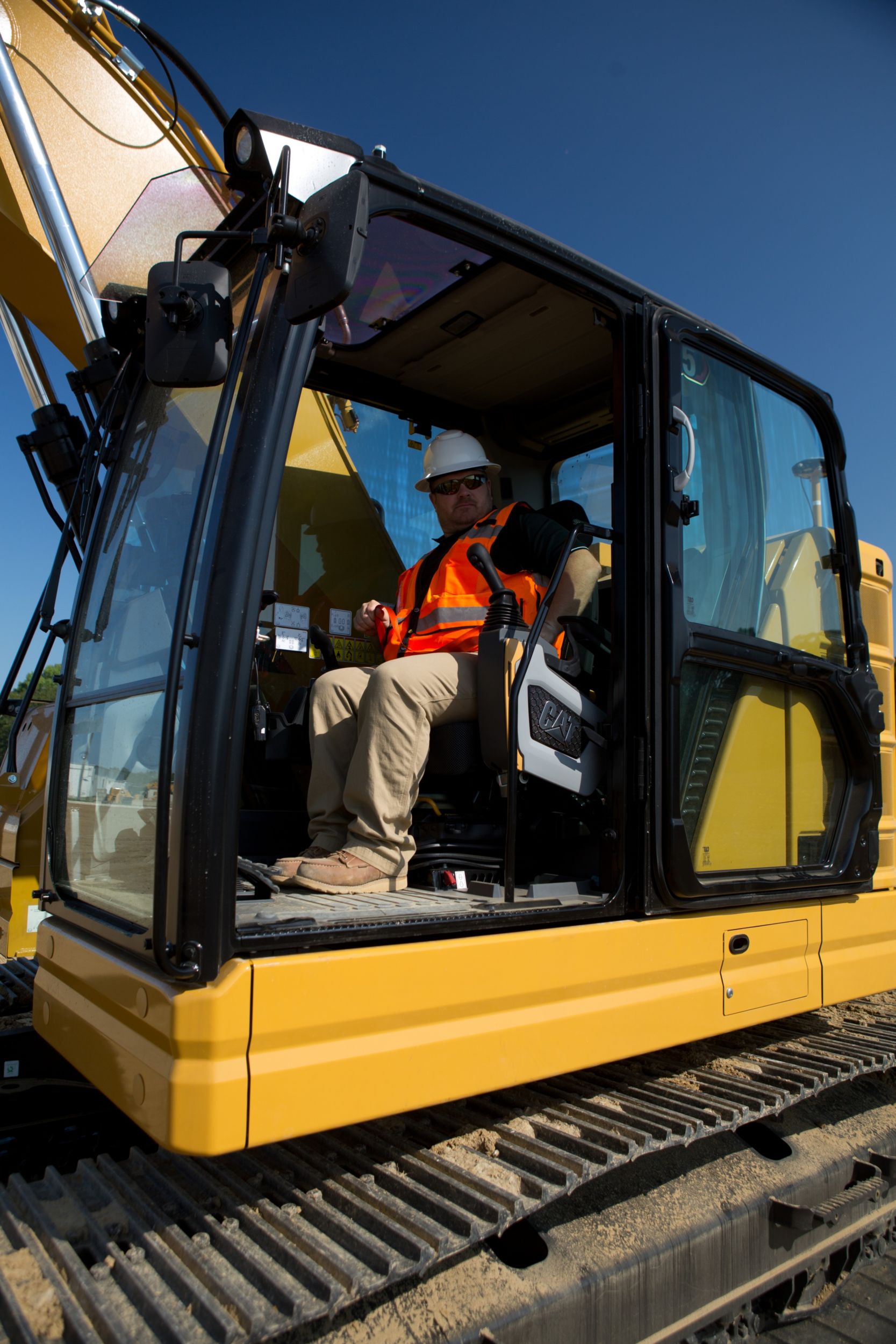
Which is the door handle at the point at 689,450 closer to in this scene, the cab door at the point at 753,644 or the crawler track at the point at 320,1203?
the cab door at the point at 753,644

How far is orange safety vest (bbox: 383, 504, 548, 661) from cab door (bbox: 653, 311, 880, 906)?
2.17 ft

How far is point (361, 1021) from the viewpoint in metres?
1.82

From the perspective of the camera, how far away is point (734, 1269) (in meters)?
2.27

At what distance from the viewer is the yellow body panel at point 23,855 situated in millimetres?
3717

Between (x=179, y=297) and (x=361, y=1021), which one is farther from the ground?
(x=179, y=297)

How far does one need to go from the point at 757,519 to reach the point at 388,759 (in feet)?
4.55

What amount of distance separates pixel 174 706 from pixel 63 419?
183cm

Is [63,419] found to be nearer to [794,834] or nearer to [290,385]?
[290,385]

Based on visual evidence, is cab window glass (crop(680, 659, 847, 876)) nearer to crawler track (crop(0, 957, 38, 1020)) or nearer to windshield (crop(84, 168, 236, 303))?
crawler track (crop(0, 957, 38, 1020))

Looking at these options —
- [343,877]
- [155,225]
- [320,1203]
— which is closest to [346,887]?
[343,877]

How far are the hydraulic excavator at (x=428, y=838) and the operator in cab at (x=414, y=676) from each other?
115 millimetres

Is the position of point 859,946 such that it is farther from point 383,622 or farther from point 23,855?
point 23,855

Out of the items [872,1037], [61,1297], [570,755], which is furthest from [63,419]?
[872,1037]

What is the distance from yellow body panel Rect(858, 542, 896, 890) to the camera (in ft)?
11.6
